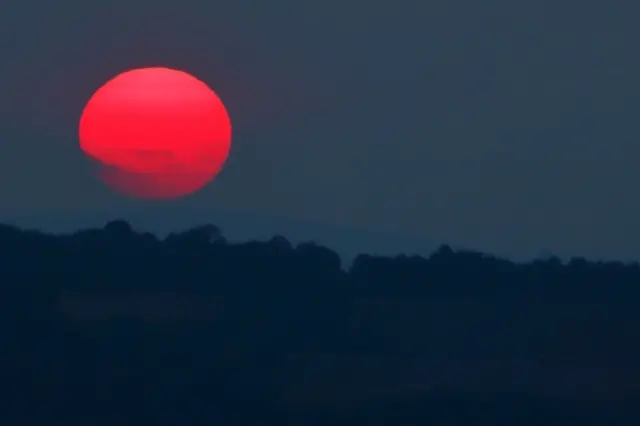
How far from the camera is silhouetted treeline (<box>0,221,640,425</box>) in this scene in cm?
1727

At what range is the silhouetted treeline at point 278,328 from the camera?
17266mm

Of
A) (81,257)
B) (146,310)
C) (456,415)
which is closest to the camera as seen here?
(456,415)

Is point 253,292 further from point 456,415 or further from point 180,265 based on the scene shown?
point 456,415

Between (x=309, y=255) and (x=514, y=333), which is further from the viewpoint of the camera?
(x=309, y=255)

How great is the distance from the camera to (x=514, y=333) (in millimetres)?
19938

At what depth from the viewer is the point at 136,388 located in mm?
17422

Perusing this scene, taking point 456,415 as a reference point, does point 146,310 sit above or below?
above

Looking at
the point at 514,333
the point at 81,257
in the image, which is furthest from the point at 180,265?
the point at 514,333

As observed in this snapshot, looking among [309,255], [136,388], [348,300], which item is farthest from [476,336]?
[136,388]

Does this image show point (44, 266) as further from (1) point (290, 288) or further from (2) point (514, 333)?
(2) point (514, 333)

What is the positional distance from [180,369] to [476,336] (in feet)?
13.6

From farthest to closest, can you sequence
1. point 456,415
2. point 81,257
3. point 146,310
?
point 81,257 < point 146,310 < point 456,415

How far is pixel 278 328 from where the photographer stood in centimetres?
1941

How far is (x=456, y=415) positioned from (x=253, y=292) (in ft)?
14.2
